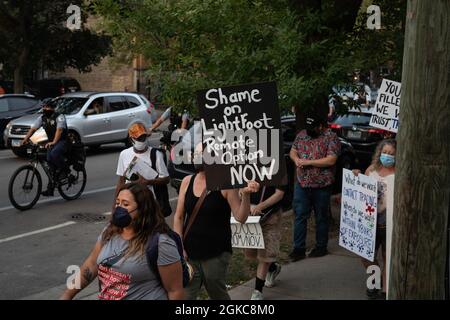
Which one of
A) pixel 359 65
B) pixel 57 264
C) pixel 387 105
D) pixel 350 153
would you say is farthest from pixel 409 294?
pixel 350 153

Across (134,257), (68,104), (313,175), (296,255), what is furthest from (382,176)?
(68,104)

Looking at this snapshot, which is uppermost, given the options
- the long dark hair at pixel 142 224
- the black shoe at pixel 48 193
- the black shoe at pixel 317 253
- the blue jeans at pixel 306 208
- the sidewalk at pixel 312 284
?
the long dark hair at pixel 142 224

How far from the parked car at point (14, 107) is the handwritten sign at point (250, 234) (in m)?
13.7

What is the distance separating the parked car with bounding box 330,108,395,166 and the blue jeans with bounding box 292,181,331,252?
7.02m

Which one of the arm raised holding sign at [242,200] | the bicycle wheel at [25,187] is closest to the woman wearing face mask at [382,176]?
the arm raised holding sign at [242,200]

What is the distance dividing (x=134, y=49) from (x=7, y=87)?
73.6ft

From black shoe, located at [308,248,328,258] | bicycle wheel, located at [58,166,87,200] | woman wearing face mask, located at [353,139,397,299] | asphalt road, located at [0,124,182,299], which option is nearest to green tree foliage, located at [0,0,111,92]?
asphalt road, located at [0,124,182,299]

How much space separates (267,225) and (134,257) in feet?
9.16

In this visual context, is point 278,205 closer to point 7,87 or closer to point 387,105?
point 387,105

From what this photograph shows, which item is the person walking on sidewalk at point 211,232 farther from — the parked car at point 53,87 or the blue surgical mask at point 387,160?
the parked car at point 53,87

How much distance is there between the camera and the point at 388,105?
724 centimetres

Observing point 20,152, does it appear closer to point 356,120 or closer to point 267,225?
point 356,120

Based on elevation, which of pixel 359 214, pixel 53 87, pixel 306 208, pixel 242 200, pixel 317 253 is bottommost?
pixel 317 253

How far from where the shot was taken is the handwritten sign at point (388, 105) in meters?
7.19
